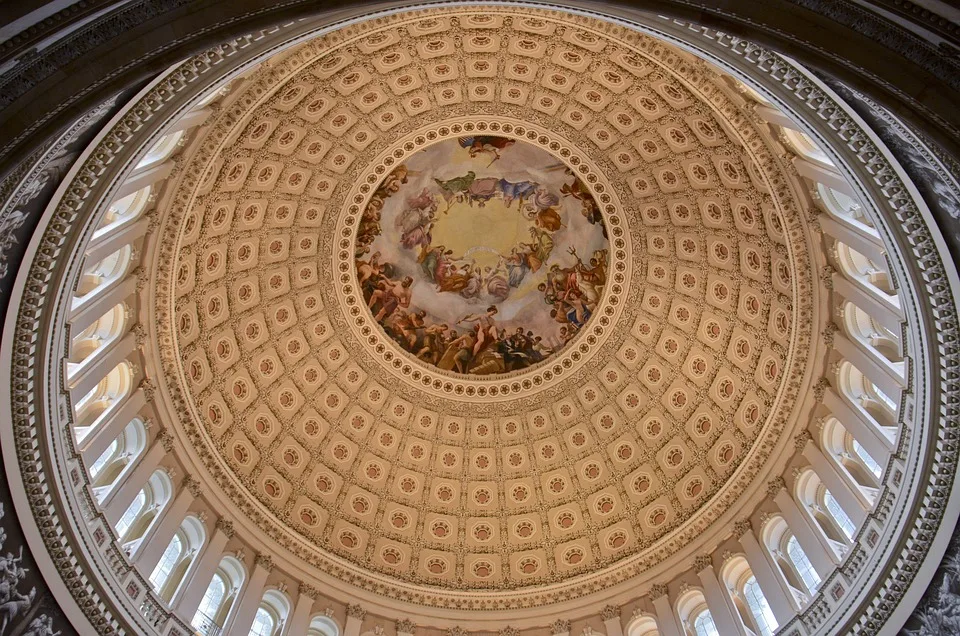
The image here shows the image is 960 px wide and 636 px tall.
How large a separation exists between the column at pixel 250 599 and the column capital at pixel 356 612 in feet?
8.63

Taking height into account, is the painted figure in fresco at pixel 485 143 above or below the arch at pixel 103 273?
above

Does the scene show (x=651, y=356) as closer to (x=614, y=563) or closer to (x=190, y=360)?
(x=614, y=563)

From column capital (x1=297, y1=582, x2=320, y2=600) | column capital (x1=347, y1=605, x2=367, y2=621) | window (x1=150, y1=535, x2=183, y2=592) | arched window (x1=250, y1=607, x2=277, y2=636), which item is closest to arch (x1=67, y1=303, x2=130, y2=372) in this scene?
window (x1=150, y1=535, x2=183, y2=592)

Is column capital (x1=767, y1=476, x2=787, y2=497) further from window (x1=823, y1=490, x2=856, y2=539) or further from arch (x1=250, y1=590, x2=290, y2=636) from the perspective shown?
arch (x1=250, y1=590, x2=290, y2=636)

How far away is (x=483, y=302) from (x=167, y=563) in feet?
52.6

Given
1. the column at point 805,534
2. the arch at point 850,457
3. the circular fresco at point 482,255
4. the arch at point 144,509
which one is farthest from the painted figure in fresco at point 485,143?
the arch at point 144,509

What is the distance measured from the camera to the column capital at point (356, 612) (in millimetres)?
22714

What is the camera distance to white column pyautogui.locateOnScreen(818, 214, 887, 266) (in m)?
15.4

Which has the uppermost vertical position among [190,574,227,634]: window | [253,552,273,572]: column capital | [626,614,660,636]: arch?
[253,552,273,572]: column capital

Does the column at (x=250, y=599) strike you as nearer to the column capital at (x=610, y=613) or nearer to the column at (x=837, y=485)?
the column capital at (x=610, y=613)

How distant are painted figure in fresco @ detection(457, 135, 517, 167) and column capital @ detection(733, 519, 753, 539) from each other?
14.4 meters

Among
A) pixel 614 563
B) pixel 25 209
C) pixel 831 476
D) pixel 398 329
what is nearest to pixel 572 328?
pixel 398 329

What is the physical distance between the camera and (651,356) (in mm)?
27812

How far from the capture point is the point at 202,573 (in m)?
19.4
